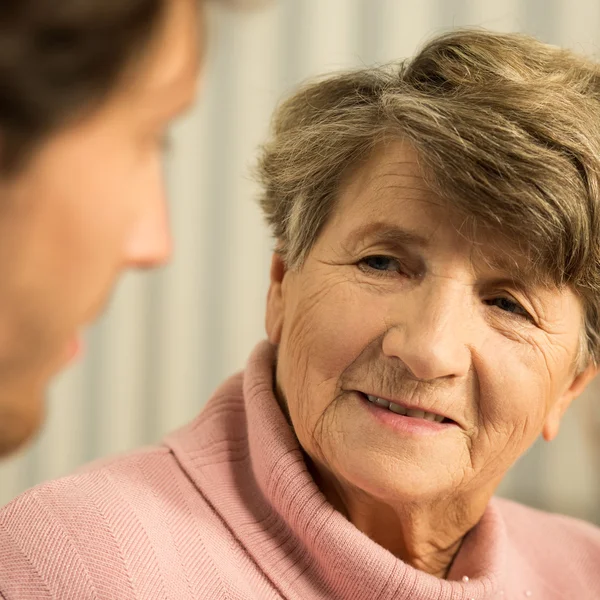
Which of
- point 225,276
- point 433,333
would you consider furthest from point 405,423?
point 225,276

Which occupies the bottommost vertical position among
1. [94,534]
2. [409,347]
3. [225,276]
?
[225,276]

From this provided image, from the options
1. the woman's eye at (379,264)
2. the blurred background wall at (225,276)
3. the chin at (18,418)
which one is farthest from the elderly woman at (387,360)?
the blurred background wall at (225,276)

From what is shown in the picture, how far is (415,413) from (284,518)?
0.27m

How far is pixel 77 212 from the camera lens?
0.73 metres

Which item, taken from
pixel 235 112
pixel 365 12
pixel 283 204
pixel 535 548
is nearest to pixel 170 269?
pixel 235 112

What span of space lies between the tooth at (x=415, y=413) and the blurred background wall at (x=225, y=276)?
4.05 ft

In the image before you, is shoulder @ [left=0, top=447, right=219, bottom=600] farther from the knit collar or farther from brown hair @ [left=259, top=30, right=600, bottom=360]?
brown hair @ [left=259, top=30, right=600, bottom=360]

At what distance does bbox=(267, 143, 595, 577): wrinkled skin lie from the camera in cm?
136

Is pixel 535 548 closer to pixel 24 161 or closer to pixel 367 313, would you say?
pixel 367 313

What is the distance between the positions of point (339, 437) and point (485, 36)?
0.69 meters

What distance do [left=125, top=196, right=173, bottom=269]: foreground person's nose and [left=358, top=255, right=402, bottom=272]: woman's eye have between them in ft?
2.03

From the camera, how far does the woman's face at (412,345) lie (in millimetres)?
1360

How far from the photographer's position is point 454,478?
141 cm

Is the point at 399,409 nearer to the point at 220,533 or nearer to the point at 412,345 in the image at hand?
the point at 412,345
